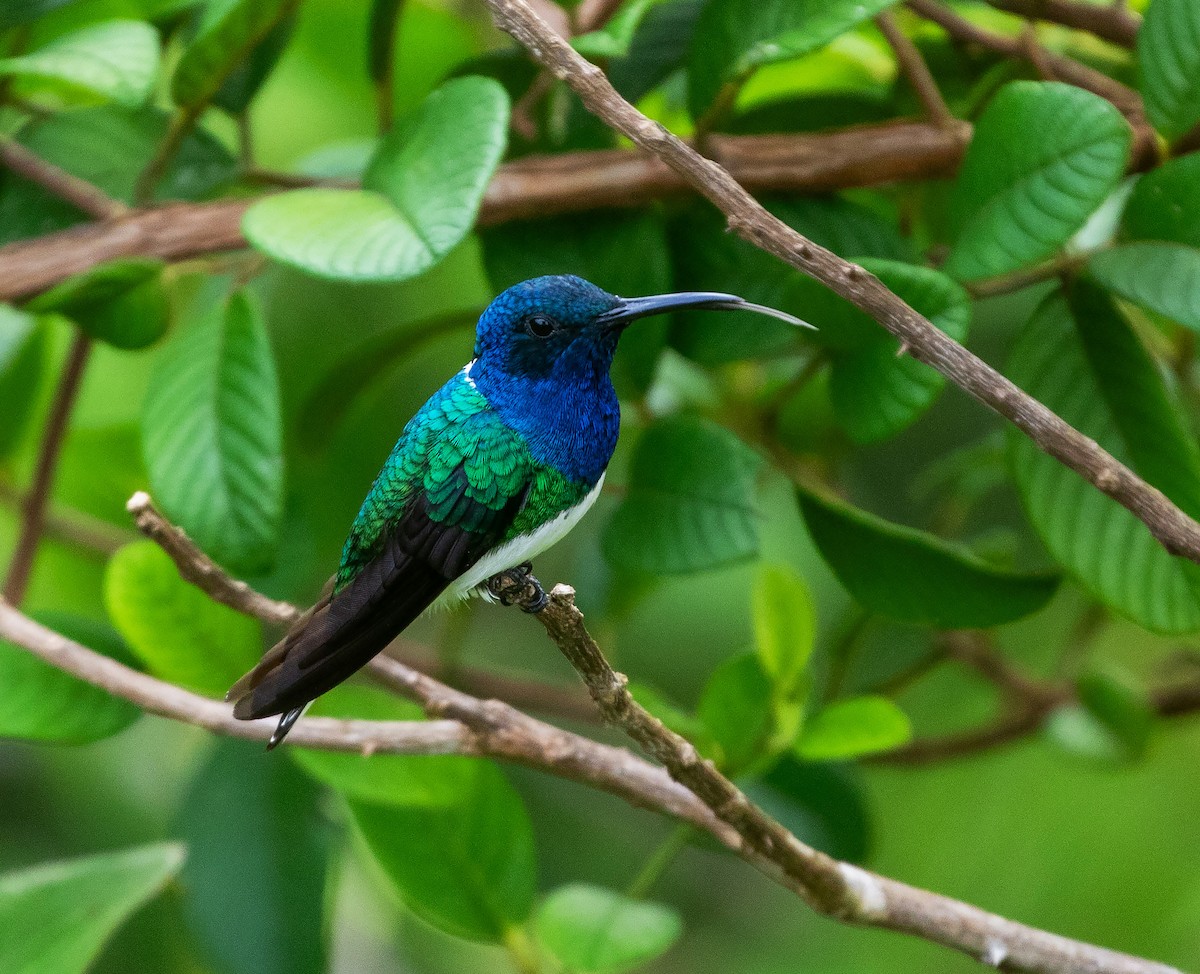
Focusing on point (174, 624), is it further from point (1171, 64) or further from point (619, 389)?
point (1171, 64)

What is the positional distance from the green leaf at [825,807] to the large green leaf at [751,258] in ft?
2.33

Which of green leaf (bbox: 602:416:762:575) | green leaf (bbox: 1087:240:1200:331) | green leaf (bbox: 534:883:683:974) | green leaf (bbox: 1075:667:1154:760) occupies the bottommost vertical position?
green leaf (bbox: 534:883:683:974)

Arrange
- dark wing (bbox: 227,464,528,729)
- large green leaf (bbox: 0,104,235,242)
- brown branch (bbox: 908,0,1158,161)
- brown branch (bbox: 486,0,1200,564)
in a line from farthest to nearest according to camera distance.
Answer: large green leaf (bbox: 0,104,235,242)
brown branch (bbox: 908,0,1158,161)
dark wing (bbox: 227,464,528,729)
brown branch (bbox: 486,0,1200,564)

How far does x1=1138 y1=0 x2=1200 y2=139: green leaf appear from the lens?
4.23ft

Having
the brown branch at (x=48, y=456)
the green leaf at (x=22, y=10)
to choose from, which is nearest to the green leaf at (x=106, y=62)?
the green leaf at (x=22, y=10)

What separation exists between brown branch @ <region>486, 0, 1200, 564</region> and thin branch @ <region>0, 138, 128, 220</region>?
811mm

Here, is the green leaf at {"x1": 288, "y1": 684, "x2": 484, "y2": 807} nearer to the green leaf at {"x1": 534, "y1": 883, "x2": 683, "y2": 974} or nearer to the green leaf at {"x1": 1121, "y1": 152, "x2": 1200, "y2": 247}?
the green leaf at {"x1": 534, "y1": 883, "x2": 683, "y2": 974}

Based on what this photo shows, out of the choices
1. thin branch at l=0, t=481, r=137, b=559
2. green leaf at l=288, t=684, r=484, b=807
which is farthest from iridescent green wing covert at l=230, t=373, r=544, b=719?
thin branch at l=0, t=481, r=137, b=559

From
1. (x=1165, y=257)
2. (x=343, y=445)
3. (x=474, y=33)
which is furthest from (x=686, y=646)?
(x=1165, y=257)

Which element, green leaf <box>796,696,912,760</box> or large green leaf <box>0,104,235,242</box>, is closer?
green leaf <box>796,696,912,760</box>

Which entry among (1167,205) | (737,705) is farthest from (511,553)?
(1167,205)

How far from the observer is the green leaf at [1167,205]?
128 cm

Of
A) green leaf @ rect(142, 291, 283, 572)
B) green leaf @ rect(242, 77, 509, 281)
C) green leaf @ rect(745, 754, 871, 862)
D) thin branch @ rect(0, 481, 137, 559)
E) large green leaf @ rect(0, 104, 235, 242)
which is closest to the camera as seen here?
green leaf @ rect(242, 77, 509, 281)

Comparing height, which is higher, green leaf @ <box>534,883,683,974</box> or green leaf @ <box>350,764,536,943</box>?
green leaf @ <box>534,883,683,974</box>
